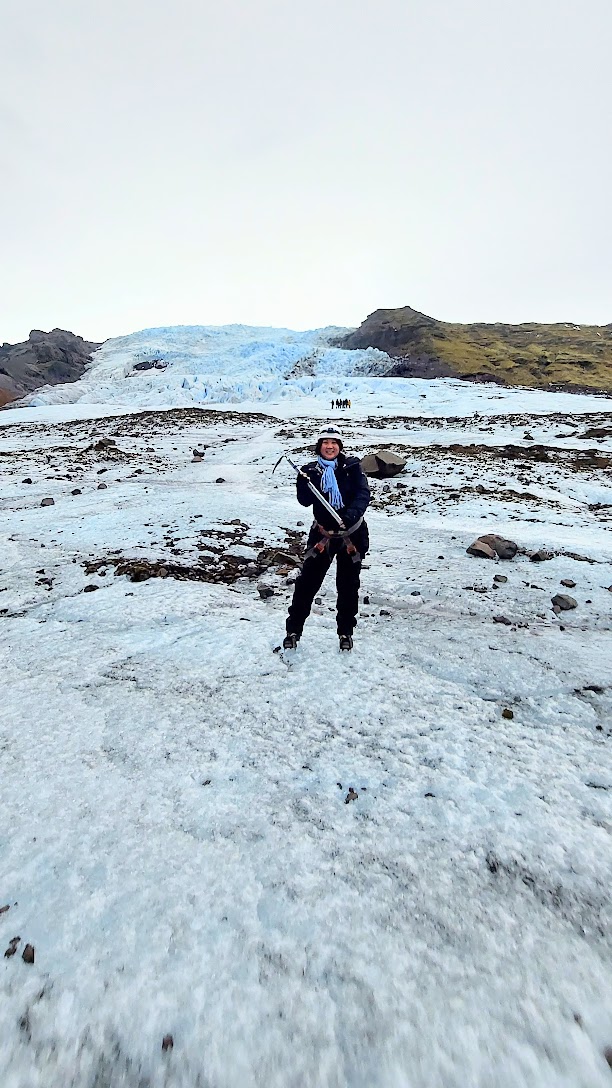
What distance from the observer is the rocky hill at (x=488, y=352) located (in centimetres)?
5812

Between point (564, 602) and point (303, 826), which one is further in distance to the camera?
point (564, 602)

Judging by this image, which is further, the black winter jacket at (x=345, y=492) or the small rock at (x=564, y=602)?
the small rock at (x=564, y=602)

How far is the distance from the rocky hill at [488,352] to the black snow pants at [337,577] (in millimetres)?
52234

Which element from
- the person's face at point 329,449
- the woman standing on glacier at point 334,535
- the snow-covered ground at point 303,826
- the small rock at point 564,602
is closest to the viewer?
the snow-covered ground at point 303,826

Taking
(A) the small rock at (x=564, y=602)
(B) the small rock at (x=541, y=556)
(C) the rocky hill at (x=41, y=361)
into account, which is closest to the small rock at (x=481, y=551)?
(B) the small rock at (x=541, y=556)

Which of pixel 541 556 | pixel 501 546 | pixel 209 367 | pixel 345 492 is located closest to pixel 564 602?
pixel 541 556

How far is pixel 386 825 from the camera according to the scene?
11.0 feet

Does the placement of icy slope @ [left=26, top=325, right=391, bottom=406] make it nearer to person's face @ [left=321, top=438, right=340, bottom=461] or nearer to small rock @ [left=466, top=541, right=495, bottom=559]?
small rock @ [left=466, top=541, right=495, bottom=559]

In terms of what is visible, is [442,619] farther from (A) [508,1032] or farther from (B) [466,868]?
(A) [508,1032]

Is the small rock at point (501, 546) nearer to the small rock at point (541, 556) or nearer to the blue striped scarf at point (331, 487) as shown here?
the small rock at point (541, 556)

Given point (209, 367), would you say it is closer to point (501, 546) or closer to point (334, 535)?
point (501, 546)

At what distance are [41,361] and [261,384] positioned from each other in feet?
137

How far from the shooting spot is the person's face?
5734 millimetres

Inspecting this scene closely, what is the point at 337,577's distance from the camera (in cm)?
572
